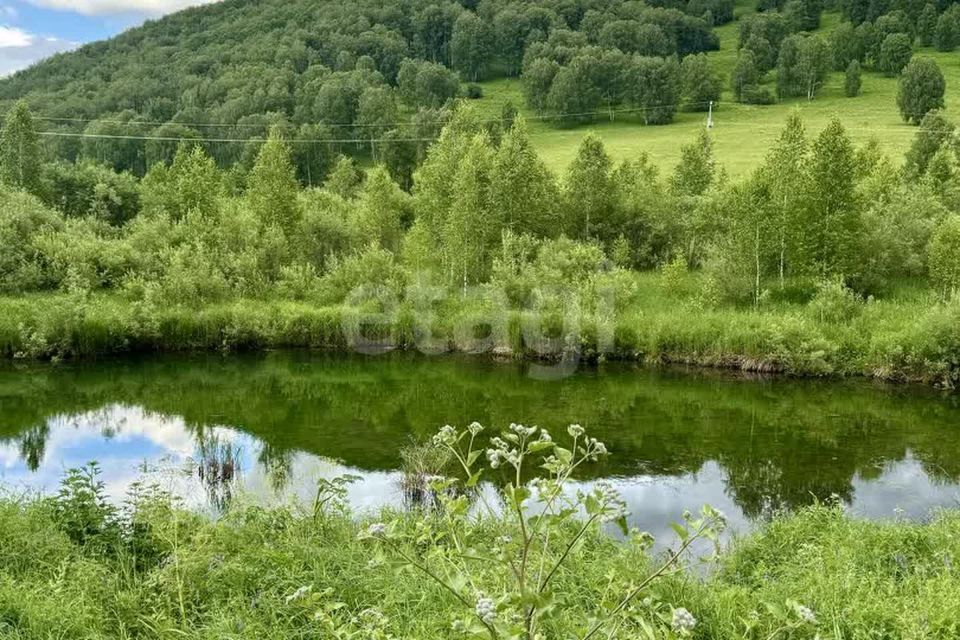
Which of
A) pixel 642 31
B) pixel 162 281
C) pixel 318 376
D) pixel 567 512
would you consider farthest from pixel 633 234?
pixel 642 31

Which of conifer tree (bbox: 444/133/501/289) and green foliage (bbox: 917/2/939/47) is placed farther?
green foliage (bbox: 917/2/939/47)

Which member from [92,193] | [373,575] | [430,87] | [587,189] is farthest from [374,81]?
[373,575]

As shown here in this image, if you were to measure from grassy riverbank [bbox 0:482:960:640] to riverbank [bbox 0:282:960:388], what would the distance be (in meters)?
14.5

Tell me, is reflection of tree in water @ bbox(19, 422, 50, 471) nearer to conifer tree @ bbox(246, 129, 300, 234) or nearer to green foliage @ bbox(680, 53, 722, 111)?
conifer tree @ bbox(246, 129, 300, 234)

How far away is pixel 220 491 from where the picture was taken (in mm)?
14070

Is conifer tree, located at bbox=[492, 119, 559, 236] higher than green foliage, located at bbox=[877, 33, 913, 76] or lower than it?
lower

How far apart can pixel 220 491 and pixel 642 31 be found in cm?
9820

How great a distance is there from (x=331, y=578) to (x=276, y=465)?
8.07 metres

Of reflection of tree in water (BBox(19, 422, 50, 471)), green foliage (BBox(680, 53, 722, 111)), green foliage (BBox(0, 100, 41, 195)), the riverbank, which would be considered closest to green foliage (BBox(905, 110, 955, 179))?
the riverbank

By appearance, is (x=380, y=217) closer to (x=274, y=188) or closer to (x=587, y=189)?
(x=274, y=188)

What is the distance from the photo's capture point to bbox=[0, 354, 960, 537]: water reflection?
14.5 meters

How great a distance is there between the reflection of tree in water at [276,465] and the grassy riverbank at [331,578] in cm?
380

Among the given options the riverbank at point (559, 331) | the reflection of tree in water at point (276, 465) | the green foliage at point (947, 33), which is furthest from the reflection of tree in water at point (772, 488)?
the green foliage at point (947, 33)

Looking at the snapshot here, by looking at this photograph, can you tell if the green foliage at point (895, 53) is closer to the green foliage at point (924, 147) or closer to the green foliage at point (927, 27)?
the green foliage at point (927, 27)
